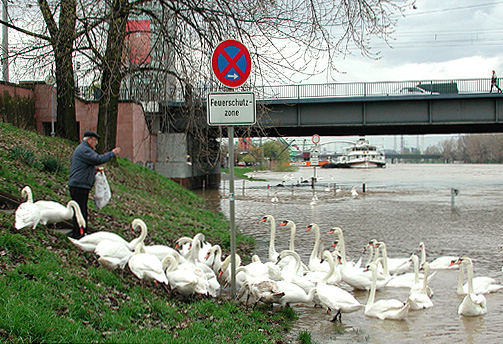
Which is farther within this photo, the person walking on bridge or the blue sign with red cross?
the person walking on bridge

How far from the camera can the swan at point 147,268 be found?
6734mm

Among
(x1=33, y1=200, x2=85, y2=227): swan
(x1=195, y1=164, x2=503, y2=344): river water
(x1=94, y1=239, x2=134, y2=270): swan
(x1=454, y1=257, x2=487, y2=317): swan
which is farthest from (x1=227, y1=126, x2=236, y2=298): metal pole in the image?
(x1=454, y1=257, x2=487, y2=317): swan

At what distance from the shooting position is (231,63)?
7.02m

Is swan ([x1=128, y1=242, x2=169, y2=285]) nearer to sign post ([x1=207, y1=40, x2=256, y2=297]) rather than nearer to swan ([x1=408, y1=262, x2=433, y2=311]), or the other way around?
sign post ([x1=207, y1=40, x2=256, y2=297])

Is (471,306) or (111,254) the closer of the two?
(111,254)

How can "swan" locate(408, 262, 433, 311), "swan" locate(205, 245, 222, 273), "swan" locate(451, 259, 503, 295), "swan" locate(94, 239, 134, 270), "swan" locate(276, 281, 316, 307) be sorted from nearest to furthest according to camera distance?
"swan" locate(94, 239, 134, 270) < "swan" locate(276, 281, 316, 307) < "swan" locate(408, 262, 433, 311) < "swan" locate(451, 259, 503, 295) < "swan" locate(205, 245, 222, 273)

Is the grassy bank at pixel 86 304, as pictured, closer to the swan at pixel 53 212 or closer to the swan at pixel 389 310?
the swan at pixel 53 212

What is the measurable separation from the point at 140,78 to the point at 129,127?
52.3 ft

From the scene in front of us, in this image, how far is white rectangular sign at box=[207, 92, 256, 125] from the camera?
22.6ft

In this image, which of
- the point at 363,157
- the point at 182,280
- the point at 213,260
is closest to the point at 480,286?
the point at 213,260

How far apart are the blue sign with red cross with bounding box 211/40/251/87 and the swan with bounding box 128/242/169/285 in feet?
9.07

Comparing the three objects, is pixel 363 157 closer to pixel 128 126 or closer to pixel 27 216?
pixel 128 126

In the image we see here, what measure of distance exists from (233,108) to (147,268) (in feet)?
8.31

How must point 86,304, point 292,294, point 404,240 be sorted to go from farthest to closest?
point 404,240
point 292,294
point 86,304
